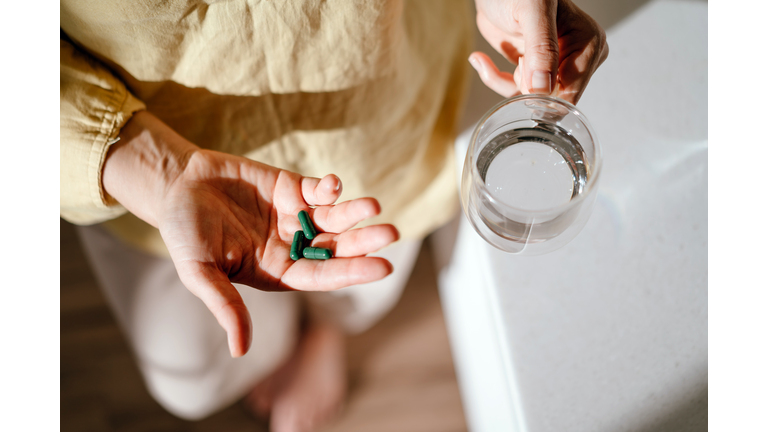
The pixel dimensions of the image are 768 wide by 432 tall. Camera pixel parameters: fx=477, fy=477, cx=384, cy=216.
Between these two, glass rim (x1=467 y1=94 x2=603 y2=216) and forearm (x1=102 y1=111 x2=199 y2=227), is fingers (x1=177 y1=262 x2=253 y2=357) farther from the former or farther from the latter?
glass rim (x1=467 y1=94 x2=603 y2=216)

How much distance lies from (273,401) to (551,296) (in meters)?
0.82

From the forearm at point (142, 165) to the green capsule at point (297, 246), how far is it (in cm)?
15

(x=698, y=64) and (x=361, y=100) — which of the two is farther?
(x=698, y=64)

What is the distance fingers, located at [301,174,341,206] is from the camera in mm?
470

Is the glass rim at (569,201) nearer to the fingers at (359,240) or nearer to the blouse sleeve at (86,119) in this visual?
the fingers at (359,240)

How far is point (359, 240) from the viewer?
0.49 meters

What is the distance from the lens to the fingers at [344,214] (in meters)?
0.47

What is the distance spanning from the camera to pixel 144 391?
1.21 meters

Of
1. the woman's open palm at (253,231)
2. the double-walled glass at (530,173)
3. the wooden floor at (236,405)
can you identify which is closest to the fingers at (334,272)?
the woman's open palm at (253,231)

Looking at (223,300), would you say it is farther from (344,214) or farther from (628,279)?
(628,279)

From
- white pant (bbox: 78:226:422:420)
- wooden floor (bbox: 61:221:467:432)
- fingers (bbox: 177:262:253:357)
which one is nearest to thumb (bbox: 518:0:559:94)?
→ fingers (bbox: 177:262:253:357)

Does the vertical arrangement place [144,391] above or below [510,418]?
below

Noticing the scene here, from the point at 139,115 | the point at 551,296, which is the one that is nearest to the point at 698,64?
the point at 551,296
